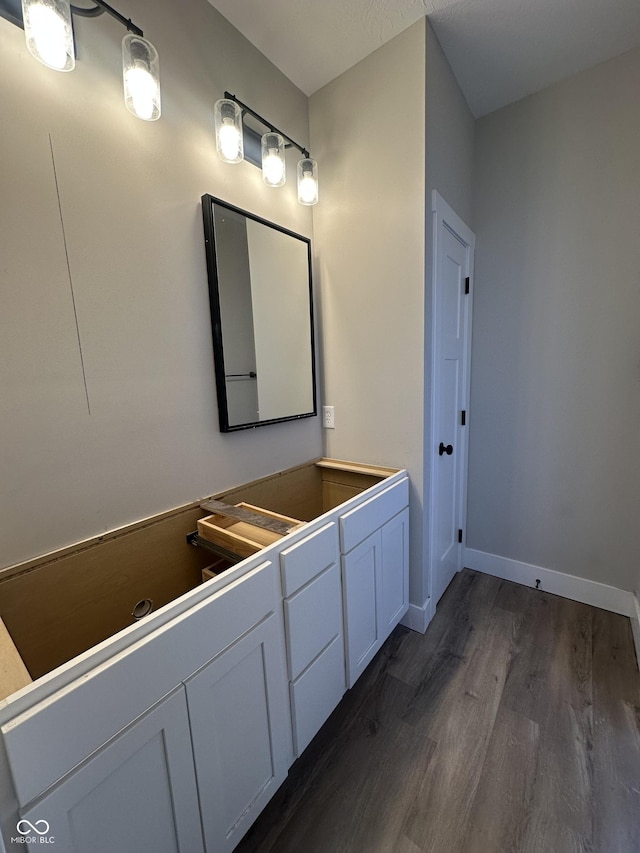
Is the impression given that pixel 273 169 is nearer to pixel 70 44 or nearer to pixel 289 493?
pixel 70 44

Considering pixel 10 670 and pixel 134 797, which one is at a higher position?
pixel 10 670

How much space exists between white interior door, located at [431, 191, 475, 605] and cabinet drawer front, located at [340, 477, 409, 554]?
0.76ft

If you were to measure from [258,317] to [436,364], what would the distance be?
87cm

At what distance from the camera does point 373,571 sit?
145 centimetres

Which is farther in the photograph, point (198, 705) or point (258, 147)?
point (258, 147)

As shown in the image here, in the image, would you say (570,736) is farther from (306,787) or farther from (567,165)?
(567,165)

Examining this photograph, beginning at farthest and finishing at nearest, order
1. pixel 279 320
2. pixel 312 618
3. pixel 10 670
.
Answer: pixel 279 320
pixel 312 618
pixel 10 670

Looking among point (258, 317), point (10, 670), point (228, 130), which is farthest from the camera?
point (258, 317)

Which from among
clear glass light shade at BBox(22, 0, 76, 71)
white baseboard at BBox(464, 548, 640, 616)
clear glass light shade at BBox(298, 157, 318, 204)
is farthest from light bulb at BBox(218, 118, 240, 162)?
white baseboard at BBox(464, 548, 640, 616)

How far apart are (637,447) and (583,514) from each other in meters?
0.45

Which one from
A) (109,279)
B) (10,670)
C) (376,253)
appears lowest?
(10,670)

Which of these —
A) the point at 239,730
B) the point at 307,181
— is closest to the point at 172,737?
the point at 239,730

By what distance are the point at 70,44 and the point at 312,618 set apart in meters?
1.72

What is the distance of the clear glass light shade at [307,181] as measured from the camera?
1590mm
